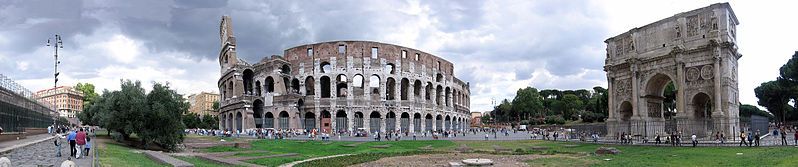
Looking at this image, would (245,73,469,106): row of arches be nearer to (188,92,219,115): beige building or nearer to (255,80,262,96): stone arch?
(255,80,262,96): stone arch

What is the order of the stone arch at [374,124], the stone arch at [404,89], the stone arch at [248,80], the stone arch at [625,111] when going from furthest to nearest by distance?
the stone arch at [248,80] → the stone arch at [404,89] → the stone arch at [374,124] → the stone arch at [625,111]

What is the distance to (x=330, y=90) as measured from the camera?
2562 inches

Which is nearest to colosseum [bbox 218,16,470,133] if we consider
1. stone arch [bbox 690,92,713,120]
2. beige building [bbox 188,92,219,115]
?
stone arch [bbox 690,92,713,120]

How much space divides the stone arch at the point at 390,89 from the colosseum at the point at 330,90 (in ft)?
0.12

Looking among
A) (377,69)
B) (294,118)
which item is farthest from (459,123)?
(294,118)

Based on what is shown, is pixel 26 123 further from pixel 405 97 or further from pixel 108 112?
pixel 405 97

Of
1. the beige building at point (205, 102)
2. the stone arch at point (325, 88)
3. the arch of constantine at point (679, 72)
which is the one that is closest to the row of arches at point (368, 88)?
the stone arch at point (325, 88)

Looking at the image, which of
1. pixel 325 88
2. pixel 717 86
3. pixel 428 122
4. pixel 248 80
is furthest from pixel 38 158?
pixel 428 122

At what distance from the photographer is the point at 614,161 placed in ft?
66.0

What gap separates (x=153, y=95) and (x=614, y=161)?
950 inches

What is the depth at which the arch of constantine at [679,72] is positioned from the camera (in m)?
34.4

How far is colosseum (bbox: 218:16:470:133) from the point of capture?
62250mm

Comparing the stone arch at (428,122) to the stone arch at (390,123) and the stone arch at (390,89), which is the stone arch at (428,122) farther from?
the stone arch at (390,89)

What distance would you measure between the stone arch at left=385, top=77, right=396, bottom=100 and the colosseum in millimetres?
37
